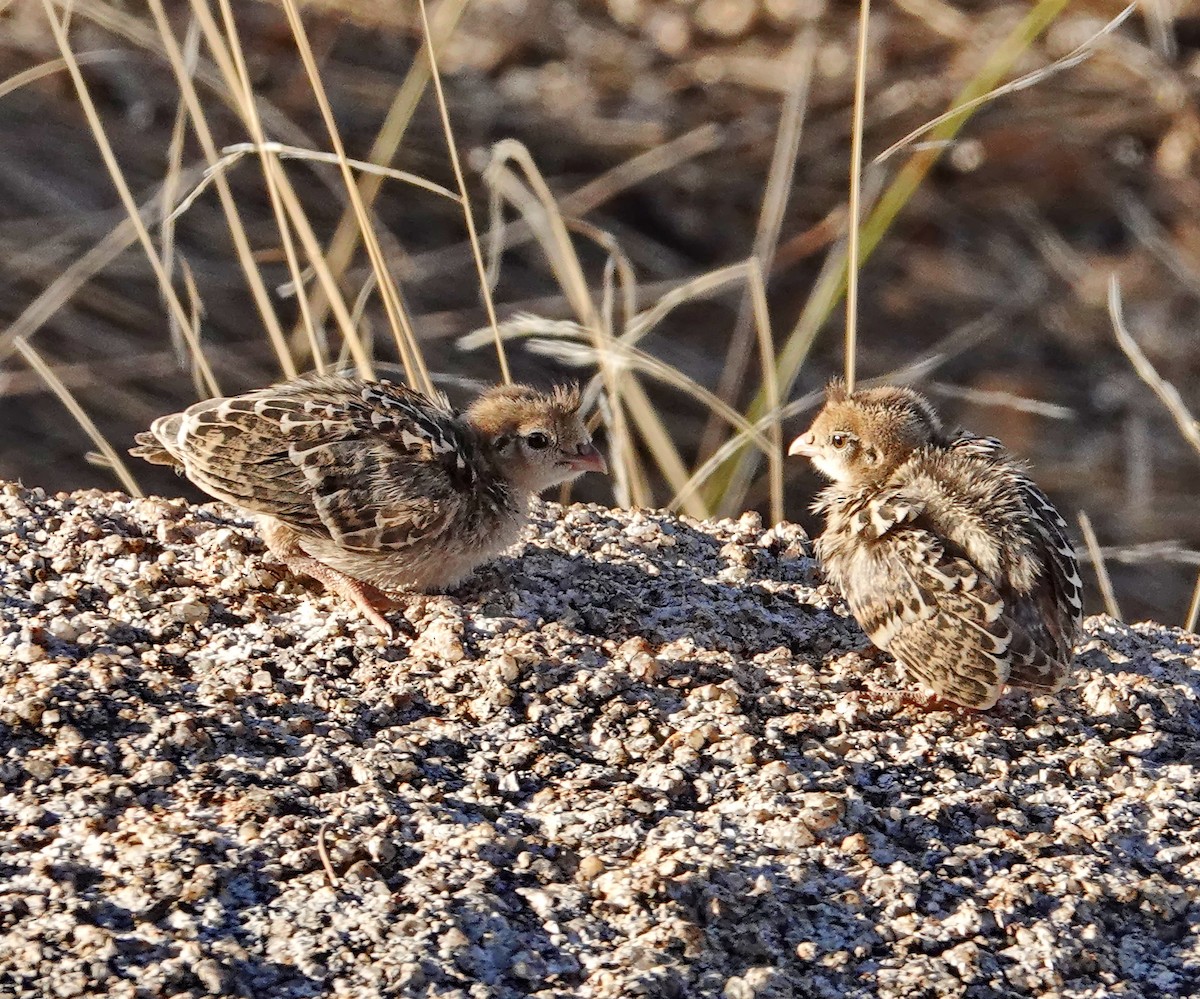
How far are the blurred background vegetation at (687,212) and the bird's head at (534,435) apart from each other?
3.63 m

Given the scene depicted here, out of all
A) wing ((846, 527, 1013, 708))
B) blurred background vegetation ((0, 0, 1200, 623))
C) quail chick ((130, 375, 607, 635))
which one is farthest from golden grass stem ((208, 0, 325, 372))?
blurred background vegetation ((0, 0, 1200, 623))

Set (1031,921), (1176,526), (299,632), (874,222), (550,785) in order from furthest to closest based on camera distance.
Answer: (1176,526) → (874,222) → (299,632) → (550,785) → (1031,921)

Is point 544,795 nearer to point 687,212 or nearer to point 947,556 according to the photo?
point 947,556

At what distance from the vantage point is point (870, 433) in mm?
3832

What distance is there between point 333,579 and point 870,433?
1267 millimetres

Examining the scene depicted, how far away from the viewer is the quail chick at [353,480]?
360 cm

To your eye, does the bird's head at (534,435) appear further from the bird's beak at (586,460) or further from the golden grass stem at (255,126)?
the golden grass stem at (255,126)

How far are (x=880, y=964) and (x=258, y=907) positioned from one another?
2.94 ft

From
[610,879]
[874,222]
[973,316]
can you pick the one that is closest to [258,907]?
[610,879]

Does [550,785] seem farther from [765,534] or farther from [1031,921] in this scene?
[765,534]

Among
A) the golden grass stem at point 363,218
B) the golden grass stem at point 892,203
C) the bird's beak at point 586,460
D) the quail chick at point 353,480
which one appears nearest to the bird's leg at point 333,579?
the quail chick at point 353,480

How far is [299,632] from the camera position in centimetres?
322

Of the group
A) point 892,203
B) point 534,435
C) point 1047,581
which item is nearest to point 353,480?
point 534,435

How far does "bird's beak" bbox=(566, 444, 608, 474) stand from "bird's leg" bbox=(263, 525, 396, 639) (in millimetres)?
709
